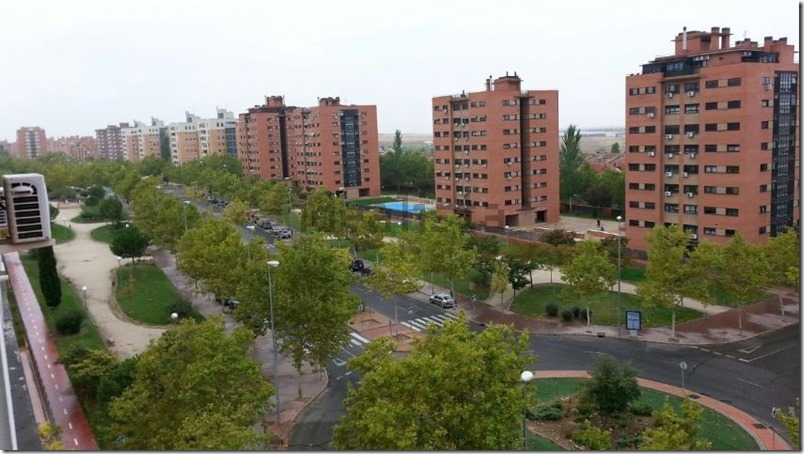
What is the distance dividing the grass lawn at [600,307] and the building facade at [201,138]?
280 feet

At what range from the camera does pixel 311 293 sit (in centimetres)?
1992

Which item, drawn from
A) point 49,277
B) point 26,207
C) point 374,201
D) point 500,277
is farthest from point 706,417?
point 374,201

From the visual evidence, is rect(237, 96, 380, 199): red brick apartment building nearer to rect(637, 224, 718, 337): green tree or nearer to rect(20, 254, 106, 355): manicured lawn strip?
rect(20, 254, 106, 355): manicured lawn strip

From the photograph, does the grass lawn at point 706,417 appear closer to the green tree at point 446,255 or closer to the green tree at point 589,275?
the green tree at point 589,275

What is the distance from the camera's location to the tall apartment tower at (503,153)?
47406 mm

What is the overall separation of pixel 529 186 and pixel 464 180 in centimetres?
464

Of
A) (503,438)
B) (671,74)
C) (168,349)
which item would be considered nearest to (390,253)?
(168,349)

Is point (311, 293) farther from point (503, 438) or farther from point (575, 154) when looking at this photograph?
point (575, 154)

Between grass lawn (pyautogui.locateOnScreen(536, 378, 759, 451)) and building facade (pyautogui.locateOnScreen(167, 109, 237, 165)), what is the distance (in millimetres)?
→ 94579

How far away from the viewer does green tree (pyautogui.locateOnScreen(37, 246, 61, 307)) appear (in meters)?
29.7

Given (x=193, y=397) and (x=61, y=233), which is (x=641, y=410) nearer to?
(x=193, y=397)

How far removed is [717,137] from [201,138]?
93575 millimetres

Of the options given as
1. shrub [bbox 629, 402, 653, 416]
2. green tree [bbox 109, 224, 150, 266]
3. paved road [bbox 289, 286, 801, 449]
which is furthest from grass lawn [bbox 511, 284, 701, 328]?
green tree [bbox 109, 224, 150, 266]

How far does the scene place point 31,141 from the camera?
169 meters
